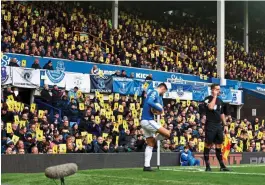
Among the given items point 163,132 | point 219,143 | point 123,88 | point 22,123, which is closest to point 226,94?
point 123,88

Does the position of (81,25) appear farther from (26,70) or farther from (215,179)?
(215,179)

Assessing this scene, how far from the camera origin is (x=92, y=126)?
63.5ft

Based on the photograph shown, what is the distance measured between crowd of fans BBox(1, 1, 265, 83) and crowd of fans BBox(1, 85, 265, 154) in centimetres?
298

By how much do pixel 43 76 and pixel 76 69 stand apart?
2.58 meters

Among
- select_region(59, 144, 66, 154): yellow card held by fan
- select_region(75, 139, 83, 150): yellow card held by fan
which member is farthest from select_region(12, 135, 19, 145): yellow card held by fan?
select_region(75, 139, 83, 150): yellow card held by fan

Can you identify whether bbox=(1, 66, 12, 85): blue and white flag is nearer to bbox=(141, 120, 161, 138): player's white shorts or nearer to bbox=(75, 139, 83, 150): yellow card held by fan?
bbox=(75, 139, 83, 150): yellow card held by fan

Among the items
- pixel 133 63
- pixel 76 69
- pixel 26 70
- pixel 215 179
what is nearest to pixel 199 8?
pixel 133 63

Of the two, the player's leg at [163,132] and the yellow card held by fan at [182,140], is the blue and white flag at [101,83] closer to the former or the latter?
the yellow card held by fan at [182,140]

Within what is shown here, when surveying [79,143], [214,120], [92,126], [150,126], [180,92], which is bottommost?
[79,143]

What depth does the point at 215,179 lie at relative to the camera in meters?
8.70

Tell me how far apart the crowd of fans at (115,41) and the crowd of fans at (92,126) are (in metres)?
2.98

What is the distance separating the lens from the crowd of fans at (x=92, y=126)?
1595cm

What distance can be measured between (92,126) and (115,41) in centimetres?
1083

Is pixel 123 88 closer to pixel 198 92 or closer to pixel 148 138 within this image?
pixel 198 92
